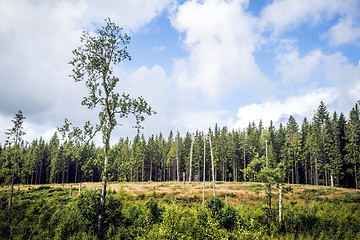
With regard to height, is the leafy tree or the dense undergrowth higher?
the leafy tree

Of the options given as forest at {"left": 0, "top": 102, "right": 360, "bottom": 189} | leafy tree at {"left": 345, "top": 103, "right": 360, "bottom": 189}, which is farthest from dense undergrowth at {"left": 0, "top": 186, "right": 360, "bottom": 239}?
leafy tree at {"left": 345, "top": 103, "right": 360, "bottom": 189}

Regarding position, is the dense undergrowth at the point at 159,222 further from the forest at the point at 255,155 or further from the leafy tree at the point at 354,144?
the leafy tree at the point at 354,144

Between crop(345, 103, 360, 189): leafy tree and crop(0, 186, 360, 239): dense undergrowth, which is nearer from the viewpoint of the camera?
crop(0, 186, 360, 239): dense undergrowth

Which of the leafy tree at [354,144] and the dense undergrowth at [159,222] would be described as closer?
the dense undergrowth at [159,222]

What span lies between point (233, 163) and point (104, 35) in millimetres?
59358

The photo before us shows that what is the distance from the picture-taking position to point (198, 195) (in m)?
31.2

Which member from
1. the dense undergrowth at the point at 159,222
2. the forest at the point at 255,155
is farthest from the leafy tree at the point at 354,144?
the dense undergrowth at the point at 159,222

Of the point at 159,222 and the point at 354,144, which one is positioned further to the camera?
the point at 354,144

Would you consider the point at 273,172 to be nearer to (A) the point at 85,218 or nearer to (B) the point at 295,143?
(A) the point at 85,218

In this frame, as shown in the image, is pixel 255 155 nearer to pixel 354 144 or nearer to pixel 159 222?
pixel 354 144

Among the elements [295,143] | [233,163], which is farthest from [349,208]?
[233,163]

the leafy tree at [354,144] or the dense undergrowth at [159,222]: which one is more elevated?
the leafy tree at [354,144]

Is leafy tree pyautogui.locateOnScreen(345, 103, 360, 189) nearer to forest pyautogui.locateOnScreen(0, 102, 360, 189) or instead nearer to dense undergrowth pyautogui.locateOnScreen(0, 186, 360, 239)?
forest pyautogui.locateOnScreen(0, 102, 360, 189)

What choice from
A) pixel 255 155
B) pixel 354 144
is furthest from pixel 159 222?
pixel 354 144
